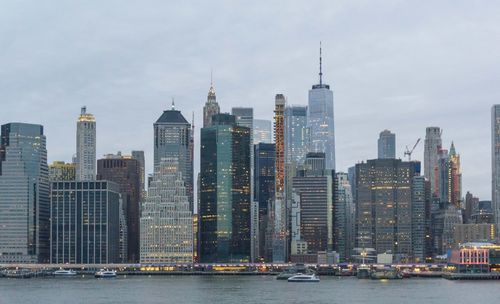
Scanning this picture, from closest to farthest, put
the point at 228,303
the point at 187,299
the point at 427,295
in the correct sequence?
1. the point at 228,303
2. the point at 187,299
3. the point at 427,295

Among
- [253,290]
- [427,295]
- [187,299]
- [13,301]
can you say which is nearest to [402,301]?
[427,295]

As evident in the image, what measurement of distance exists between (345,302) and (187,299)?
924 inches

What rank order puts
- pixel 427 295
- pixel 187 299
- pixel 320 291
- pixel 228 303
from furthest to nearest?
1. pixel 320 291
2. pixel 427 295
3. pixel 187 299
4. pixel 228 303

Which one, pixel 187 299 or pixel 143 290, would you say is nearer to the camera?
pixel 187 299

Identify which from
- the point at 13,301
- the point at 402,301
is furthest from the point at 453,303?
the point at 13,301

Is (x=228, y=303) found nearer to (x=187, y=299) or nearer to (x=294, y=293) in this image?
(x=187, y=299)

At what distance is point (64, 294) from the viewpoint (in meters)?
174

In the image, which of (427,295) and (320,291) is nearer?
(427,295)

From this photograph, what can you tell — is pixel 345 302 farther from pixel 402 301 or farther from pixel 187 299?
pixel 187 299

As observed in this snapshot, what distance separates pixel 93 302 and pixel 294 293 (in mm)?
39181

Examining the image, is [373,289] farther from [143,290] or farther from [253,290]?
[143,290]

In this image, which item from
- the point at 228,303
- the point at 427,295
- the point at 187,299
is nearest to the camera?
the point at 228,303

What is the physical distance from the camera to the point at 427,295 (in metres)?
167

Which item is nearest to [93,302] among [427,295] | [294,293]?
[294,293]
